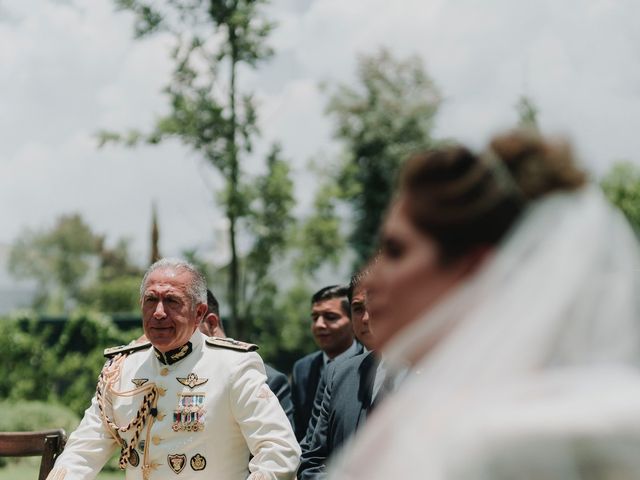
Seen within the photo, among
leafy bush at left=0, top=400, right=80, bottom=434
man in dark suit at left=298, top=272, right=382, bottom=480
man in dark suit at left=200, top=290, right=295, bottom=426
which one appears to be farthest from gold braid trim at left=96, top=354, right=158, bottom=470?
leafy bush at left=0, top=400, right=80, bottom=434

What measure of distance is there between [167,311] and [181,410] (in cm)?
48

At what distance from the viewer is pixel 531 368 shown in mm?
1354

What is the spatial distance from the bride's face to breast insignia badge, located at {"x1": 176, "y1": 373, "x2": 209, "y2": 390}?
2.57 meters

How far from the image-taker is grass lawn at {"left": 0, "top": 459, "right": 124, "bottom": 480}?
476 inches

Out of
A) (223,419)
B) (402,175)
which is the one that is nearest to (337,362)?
(223,419)

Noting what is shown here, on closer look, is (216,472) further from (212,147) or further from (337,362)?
(212,147)

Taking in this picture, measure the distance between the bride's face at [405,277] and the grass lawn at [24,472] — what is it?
11649 mm

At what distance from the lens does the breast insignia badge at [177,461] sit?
3.88 m

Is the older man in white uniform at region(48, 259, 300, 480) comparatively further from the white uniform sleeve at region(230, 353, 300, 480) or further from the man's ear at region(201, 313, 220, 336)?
the man's ear at region(201, 313, 220, 336)

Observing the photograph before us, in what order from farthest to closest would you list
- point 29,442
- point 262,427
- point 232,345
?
point 29,442
point 232,345
point 262,427

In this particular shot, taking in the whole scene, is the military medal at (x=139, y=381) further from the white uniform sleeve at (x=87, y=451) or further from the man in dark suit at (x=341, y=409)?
the man in dark suit at (x=341, y=409)

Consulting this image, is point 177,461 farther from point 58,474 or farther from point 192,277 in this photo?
point 192,277

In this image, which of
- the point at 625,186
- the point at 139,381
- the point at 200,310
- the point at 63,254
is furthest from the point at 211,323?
the point at 63,254

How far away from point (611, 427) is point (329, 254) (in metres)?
19.1
